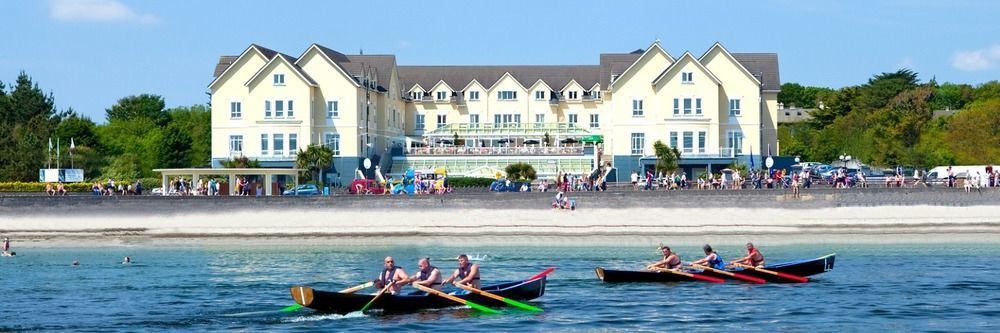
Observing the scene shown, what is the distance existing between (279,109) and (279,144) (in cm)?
203

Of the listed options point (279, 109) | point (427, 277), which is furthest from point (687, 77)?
point (427, 277)

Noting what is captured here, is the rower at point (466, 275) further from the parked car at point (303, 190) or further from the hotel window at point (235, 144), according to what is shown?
Result: the hotel window at point (235, 144)

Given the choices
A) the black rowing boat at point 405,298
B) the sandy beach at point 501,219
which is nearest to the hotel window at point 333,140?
the sandy beach at point 501,219

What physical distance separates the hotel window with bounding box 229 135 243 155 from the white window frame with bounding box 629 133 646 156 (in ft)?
74.5

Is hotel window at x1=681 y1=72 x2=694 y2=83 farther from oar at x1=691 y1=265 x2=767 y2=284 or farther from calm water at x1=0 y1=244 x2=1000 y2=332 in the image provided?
oar at x1=691 y1=265 x2=767 y2=284

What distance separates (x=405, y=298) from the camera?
99.5ft

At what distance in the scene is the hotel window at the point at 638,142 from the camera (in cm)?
8019

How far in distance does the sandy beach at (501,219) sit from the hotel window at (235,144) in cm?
2288

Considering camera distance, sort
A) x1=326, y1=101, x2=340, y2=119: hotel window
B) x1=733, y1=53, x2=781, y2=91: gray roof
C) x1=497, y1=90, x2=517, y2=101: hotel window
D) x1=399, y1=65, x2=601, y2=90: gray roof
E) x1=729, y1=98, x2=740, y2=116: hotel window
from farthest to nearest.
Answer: x1=399, y1=65, x2=601, y2=90: gray roof < x1=497, y1=90, x2=517, y2=101: hotel window < x1=733, y1=53, x2=781, y2=91: gray roof < x1=326, y1=101, x2=340, y2=119: hotel window < x1=729, y1=98, x2=740, y2=116: hotel window

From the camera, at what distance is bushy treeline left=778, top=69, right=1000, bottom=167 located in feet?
294

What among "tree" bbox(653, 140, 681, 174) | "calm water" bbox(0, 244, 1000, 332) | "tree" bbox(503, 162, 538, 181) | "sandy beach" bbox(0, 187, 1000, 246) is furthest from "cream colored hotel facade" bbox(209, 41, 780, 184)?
"calm water" bbox(0, 244, 1000, 332)

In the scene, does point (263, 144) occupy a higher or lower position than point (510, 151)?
higher

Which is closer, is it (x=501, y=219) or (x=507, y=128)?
(x=501, y=219)

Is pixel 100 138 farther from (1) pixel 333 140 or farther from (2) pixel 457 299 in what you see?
(2) pixel 457 299
